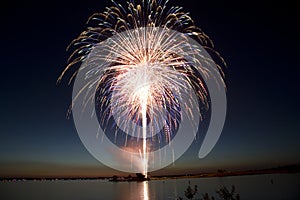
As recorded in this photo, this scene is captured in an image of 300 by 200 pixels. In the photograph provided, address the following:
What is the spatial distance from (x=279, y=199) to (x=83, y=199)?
4818 centimetres

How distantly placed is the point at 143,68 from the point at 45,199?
66.3 metres

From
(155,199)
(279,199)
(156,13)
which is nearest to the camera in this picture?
→ (156,13)

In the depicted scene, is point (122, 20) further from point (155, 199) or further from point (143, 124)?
point (155, 199)

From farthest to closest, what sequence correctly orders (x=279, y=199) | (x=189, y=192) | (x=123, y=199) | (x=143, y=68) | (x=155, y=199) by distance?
1. (x=123, y=199)
2. (x=155, y=199)
3. (x=279, y=199)
4. (x=189, y=192)
5. (x=143, y=68)

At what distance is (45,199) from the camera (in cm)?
7875

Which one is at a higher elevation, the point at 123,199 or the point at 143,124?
the point at 143,124

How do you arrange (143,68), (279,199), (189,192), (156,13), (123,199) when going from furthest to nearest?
(123,199), (279,199), (189,192), (143,68), (156,13)

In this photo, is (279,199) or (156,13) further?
(279,199)

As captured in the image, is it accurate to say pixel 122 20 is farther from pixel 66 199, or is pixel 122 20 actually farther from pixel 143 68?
pixel 66 199

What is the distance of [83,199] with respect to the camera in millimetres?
76938

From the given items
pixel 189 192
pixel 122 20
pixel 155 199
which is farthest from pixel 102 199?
pixel 122 20

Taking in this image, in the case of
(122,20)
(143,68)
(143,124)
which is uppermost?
(122,20)

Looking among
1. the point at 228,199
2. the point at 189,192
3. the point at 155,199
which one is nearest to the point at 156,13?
the point at 228,199

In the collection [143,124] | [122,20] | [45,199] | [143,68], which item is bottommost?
[45,199]
